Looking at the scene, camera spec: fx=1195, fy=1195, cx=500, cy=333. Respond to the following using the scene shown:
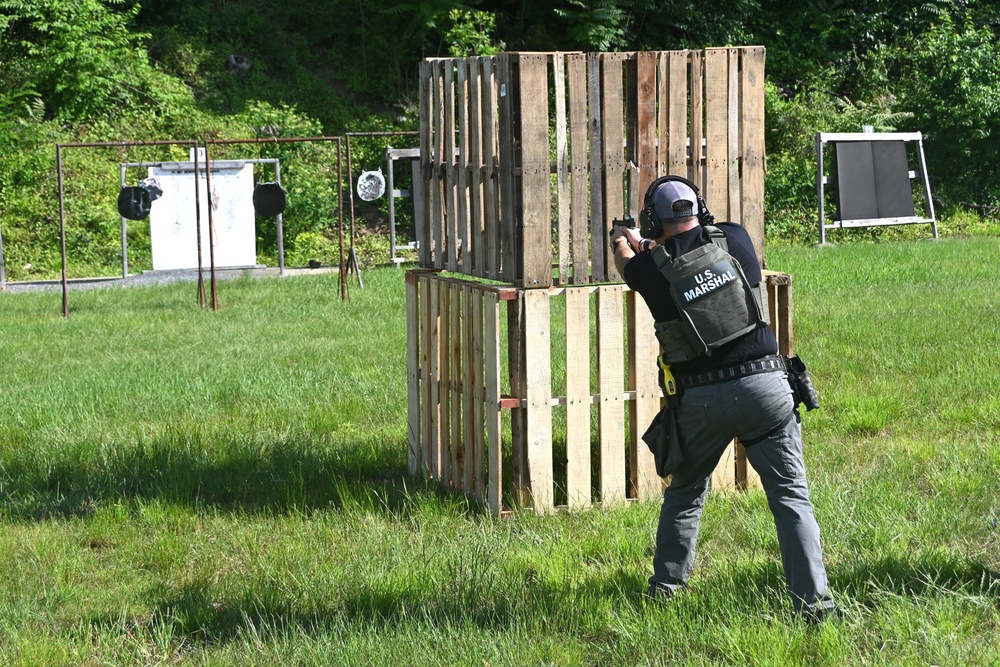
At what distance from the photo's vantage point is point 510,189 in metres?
6.62

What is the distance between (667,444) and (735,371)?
0.44 meters

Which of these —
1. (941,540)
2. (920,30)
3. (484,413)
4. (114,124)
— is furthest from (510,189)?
(920,30)

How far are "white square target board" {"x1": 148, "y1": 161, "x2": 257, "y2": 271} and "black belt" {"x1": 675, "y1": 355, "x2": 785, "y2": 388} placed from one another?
16325 millimetres

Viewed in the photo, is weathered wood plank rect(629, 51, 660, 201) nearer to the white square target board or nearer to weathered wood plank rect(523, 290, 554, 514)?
weathered wood plank rect(523, 290, 554, 514)

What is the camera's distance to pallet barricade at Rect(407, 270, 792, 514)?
21.7ft

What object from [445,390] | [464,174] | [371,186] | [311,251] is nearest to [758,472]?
[445,390]

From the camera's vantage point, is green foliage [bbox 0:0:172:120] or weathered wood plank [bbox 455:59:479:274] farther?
green foliage [bbox 0:0:172:120]

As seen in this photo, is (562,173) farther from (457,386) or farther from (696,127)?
(457,386)

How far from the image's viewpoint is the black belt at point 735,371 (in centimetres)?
491

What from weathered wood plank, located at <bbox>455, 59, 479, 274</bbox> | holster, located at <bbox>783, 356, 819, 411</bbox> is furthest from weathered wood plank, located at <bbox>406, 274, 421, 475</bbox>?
holster, located at <bbox>783, 356, 819, 411</bbox>

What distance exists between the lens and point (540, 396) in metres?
6.65

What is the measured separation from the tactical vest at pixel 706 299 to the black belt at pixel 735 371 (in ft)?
0.31

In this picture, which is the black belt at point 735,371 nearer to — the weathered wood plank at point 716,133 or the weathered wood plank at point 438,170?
the weathered wood plank at point 716,133

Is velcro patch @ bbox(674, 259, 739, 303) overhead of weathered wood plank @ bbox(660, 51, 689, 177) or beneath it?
beneath
